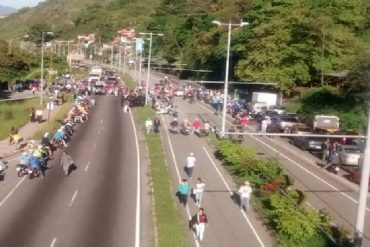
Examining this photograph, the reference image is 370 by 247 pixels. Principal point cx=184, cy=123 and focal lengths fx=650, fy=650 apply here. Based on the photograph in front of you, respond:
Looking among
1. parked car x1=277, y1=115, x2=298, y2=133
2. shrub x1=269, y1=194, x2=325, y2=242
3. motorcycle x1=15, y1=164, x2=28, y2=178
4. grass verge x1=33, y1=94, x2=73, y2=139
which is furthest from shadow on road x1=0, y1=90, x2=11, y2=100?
shrub x1=269, y1=194, x2=325, y2=242

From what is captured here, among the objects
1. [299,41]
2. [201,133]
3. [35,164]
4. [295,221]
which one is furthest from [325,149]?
[299,41]

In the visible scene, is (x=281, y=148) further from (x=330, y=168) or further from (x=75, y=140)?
(x=75, y=140)

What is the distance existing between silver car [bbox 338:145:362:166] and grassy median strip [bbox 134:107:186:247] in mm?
10467

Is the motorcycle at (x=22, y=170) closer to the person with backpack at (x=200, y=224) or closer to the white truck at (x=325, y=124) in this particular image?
the person with backpack at (x=200, y=224)

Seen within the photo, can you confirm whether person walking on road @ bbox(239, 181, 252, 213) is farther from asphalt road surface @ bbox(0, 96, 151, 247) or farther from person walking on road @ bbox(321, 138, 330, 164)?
person walking on road @ bbox(321, 138, 330, 164)

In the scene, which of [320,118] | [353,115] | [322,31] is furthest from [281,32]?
[320,118]

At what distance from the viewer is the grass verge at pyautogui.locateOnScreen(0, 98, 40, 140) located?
5278cm

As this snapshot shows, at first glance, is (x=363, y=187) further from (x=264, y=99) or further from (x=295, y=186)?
(x=264, y=99)

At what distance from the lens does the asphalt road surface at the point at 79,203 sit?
21953mm

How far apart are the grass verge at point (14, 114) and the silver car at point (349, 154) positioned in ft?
76.7

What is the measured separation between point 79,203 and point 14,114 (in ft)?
117

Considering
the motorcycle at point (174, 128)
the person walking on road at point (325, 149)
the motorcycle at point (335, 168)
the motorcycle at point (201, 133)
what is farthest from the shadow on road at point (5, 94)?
the motorcycle at point (335, 168)

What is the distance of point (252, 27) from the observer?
77562mm

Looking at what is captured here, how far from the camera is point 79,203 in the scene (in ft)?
88.4
